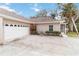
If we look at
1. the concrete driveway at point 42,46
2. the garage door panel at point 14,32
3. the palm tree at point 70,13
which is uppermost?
the palm tree at point 70,13

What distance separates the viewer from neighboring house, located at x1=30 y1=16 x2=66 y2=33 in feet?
19.3

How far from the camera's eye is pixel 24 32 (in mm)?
6000

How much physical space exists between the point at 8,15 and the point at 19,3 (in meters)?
0.66

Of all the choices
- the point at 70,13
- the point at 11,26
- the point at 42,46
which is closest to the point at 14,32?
the point at 11,26

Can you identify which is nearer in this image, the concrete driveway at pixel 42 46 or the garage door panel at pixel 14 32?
the concrete driveway at pixel 42 46

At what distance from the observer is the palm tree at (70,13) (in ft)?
18.7

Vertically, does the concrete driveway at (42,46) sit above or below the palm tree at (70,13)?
below

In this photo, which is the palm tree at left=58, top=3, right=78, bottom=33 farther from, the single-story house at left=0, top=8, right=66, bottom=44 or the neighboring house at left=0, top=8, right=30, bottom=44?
the neighboring house at left=0, top=8, right=30, bottom=44

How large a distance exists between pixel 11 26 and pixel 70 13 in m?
1.85

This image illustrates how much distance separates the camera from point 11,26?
614 cm

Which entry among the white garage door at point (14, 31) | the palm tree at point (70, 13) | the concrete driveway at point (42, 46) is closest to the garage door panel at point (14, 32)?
the white garage door at point (14, 31)

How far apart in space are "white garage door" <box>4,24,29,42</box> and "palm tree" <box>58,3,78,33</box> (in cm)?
123

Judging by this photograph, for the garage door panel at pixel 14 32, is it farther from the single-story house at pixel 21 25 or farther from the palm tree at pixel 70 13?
the palm tree at pixel 70 13

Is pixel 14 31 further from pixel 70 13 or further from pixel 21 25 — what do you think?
pixel 70 13
